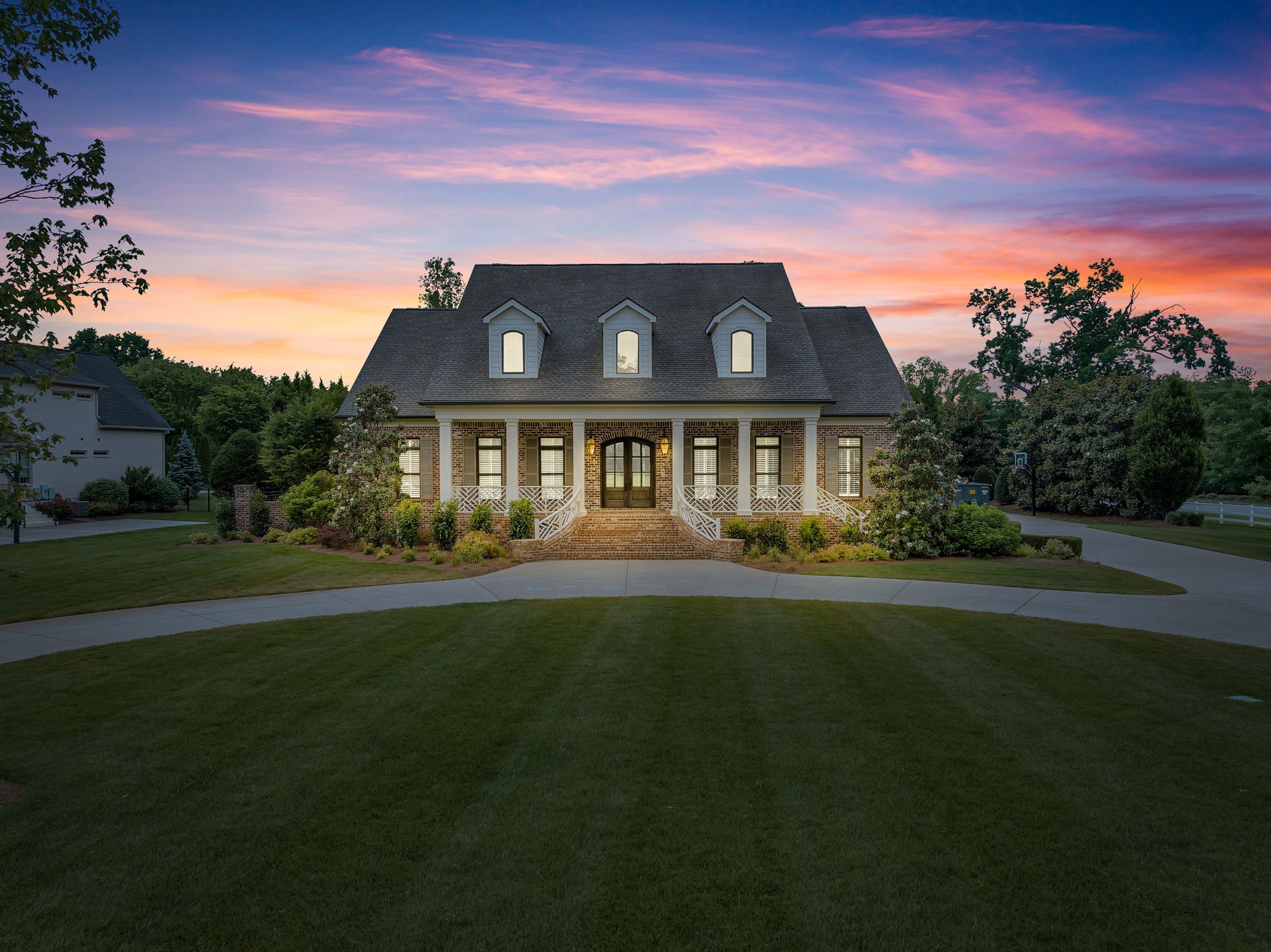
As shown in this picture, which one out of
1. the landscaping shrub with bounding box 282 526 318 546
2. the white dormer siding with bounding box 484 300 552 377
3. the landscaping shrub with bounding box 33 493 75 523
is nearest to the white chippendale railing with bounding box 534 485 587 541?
the white dormer siding with bounding box 484 300 552 377

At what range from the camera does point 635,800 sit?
511 cm

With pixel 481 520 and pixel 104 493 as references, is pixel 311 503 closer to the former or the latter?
pixel 481 520

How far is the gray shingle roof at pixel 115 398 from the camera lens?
3494cm

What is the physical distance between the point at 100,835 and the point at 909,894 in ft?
17.5

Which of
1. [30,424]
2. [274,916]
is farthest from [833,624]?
[30,424]

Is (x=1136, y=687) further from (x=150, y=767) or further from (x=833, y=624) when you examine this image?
(x=150, y=767)

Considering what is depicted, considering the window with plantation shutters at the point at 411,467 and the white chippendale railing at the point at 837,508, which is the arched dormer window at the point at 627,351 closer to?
the white chippendale railing at the point at 837,508

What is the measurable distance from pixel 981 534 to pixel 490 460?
1575 centimetres

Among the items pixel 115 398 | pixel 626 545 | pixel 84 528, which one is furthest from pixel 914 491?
pixel 115 398

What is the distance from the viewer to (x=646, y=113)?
16625 millimetres

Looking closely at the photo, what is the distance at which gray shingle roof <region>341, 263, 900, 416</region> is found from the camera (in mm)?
22641

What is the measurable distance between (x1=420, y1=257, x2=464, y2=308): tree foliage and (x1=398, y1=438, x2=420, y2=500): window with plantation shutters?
2173cm

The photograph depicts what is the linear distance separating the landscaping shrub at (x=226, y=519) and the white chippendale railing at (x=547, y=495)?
9.51 m

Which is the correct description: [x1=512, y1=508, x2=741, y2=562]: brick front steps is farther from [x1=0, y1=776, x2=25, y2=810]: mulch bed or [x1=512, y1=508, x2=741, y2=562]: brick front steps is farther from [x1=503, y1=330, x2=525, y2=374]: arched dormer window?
[x1=0, y1=776, x2=25, y2=810]: mulch bed
